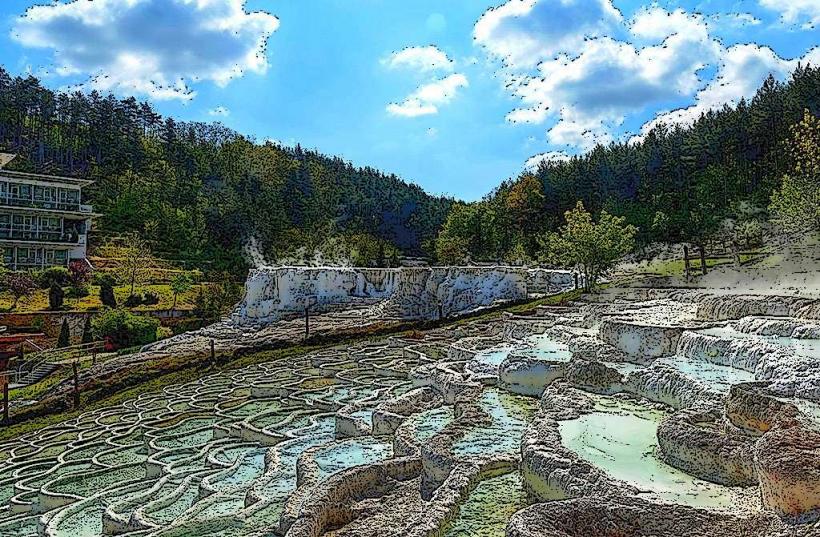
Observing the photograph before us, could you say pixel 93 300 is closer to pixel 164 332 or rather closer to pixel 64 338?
pixel 164 332

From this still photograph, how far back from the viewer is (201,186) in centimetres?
6569

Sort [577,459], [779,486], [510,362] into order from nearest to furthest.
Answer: [779,486]
[577,459]
[510,362]

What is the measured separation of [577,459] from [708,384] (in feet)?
10.7

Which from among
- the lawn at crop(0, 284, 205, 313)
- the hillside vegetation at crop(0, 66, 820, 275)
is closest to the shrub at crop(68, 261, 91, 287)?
the lawn at crop(0, 284, 205, 313)

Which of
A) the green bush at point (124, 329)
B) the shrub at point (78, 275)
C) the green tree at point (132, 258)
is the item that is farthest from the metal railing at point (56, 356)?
the shrub at point (78, 275)

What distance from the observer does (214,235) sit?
195 ft

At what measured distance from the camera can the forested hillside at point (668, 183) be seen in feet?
141

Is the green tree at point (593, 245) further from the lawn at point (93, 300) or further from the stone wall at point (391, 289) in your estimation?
the lawn at point (93, 300)

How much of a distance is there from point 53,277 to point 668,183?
43.9 meters

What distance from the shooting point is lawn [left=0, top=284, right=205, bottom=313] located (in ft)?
116

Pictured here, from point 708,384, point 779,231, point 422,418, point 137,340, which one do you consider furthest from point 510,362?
point 779,231

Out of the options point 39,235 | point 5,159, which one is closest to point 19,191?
point 39,235

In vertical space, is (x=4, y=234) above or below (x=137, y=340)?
above

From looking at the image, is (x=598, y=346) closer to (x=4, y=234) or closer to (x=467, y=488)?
(x=467, y=488)
